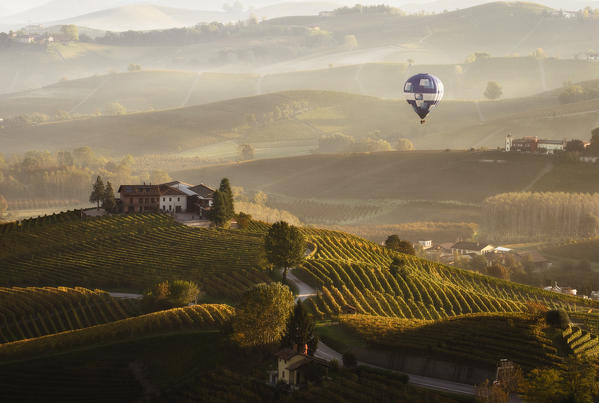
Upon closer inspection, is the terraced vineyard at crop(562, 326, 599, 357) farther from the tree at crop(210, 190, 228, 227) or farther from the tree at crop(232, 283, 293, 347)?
the tree at crop(210, 190, 228, 227)

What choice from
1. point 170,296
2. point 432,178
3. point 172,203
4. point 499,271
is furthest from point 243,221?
point 432,178

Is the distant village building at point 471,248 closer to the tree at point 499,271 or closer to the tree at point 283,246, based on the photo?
the tree at point 499,271

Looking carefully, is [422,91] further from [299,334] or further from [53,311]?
[299,334]

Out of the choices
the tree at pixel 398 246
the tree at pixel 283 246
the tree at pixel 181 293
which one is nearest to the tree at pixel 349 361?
the tree at pixel 181 293

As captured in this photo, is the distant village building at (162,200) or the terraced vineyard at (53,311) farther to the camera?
the distant village building at (162,200)

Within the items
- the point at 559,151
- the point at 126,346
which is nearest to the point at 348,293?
the point at 126,346

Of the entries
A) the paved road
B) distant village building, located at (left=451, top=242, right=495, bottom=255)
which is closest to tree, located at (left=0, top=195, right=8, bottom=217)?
distant village building, located at (left=451, top=242, right=495, bottom=255)
